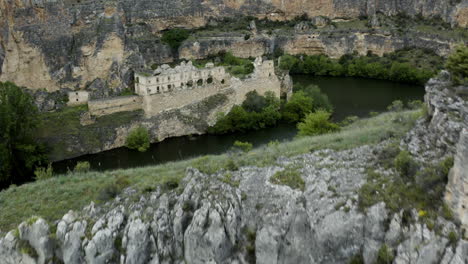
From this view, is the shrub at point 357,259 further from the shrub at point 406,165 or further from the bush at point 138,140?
the bush at point 138,140

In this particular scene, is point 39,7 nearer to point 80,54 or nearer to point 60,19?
point 60,19

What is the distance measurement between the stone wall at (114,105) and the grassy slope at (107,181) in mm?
14256

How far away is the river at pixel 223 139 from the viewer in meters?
28.1

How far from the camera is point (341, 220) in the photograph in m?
10.9

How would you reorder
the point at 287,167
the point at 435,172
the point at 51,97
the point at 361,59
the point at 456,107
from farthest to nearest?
the point at 361,59 → the point at 51,97 → the point at 287,167 → the point at 456,107 → the point at 435,172

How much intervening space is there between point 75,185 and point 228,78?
68.6 ft

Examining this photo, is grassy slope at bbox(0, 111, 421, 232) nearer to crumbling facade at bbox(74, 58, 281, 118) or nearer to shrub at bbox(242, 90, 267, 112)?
crumbling facade at bbox(74, 58, 281, 118)

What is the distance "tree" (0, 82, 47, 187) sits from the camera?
83.7ft

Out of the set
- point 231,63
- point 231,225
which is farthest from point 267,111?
point 231,225

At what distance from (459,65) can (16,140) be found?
76.1ft

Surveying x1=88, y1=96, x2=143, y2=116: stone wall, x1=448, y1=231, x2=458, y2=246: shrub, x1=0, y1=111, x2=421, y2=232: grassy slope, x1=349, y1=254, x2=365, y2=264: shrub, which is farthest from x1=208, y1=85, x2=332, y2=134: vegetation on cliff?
x1=448, y1=231, x2=458, y2=246: shrub

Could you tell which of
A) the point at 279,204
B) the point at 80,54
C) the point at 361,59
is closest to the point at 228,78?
the point at 80,54

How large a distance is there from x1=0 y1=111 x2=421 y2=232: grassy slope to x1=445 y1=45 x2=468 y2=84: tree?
6.18ft

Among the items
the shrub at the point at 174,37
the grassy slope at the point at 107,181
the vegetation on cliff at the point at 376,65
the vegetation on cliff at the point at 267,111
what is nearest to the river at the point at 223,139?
the vegetation on cliff at the point at 267,111
